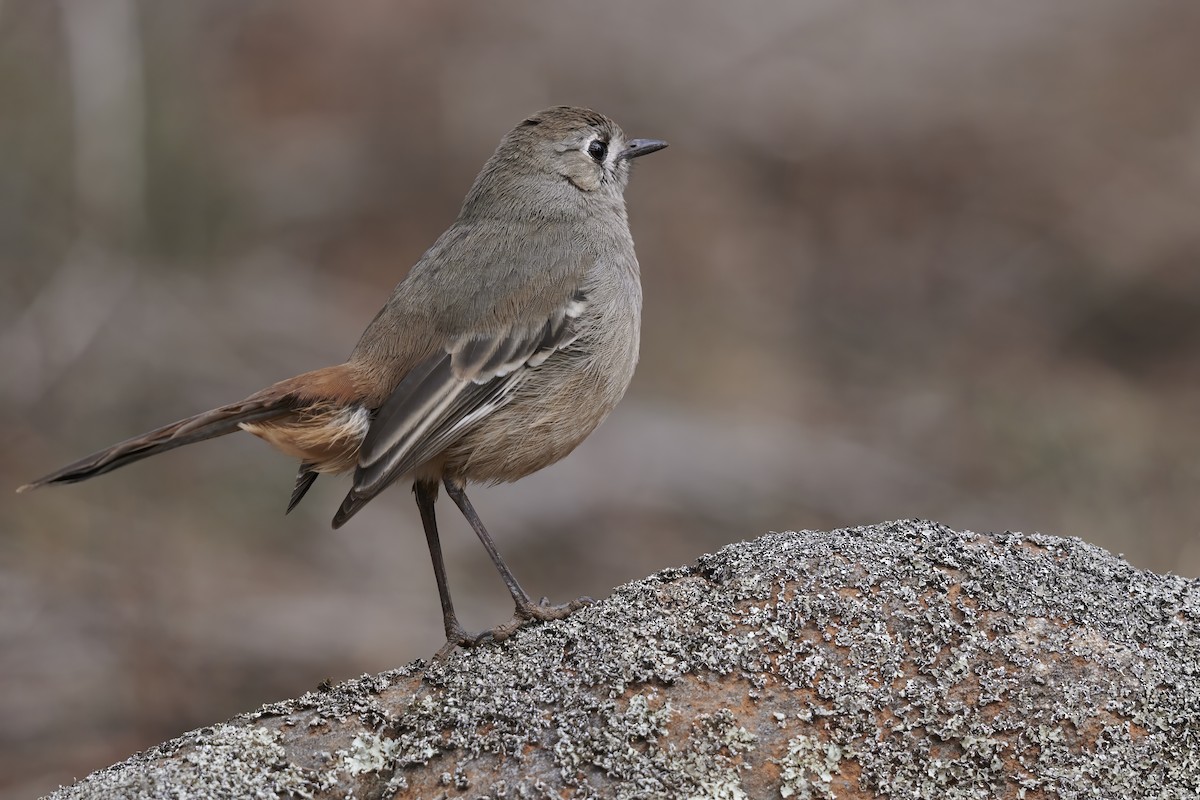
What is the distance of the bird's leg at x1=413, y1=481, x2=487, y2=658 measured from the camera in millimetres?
3830

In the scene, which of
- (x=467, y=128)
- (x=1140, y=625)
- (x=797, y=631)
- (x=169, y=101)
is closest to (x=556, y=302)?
(x=797, y=631)

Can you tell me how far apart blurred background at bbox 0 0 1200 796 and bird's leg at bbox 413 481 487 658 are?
269 centimetres

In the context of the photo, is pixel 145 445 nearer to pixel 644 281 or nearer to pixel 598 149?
pixel 598 149

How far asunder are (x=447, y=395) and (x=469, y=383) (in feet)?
0.29

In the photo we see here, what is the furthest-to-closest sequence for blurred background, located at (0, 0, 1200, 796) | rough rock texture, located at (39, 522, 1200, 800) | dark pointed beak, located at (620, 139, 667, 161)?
blurred background, located at (0, 0, 1200, 796) → dark pointed beak, located at (620, 139, 667, 161) → rough rock texture, located at (39, 522, 1200, 800)

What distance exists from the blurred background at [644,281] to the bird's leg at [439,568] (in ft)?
8.81

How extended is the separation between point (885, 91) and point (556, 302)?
6.97 metres

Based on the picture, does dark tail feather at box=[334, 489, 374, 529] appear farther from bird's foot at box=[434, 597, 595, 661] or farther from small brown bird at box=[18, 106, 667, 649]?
bird's foot at box=[434, 597, 595, 661]

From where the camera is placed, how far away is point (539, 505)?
27.2 ft

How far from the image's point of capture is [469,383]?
4.17 meters

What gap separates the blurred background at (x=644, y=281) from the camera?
23.7ft

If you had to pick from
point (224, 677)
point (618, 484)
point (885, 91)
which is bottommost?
point (224, 677)

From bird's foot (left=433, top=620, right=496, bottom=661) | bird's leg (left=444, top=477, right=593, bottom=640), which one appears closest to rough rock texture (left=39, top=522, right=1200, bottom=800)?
bird's foot (left=433, top=620, right=496, bottom=661)

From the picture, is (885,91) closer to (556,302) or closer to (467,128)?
(467,128)
